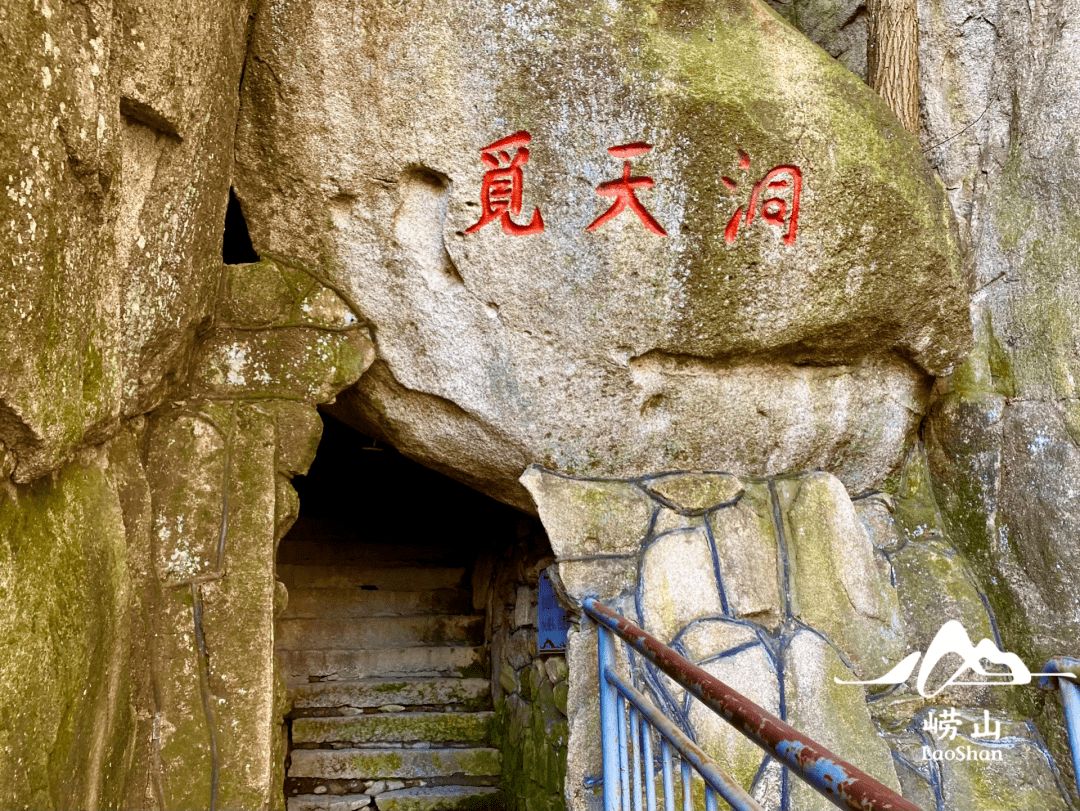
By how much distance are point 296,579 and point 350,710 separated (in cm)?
97

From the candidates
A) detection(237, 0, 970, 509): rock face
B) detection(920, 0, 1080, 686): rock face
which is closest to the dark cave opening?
detection(237, 0, 970, 509): rock face

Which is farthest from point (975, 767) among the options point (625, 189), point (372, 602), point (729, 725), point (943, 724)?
point (372, 602)

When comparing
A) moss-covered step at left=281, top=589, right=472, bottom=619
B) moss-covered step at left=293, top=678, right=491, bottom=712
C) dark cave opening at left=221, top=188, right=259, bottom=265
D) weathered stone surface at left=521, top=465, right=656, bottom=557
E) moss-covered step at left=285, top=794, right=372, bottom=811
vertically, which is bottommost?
moss-covered step at left=285, top=794, right=372, bottom=811

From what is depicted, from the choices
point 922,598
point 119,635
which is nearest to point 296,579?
point 119,635

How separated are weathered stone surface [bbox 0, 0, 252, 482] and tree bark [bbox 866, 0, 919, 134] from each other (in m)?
2.89

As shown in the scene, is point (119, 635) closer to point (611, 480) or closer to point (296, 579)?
point (611, 480)

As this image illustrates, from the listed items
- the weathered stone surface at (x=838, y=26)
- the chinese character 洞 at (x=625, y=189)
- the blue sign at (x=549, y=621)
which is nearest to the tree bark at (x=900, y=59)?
the weathered stone surface at (x=838, y=26)

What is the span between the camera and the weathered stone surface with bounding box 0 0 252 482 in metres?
1.56

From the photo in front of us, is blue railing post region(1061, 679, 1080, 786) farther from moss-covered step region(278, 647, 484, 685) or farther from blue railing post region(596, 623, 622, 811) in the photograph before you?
moss-covered step region(278, 647, 484, 685)

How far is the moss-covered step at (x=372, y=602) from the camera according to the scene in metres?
5.22

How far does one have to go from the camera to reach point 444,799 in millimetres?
4312

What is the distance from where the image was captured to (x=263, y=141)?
2881 millimetres

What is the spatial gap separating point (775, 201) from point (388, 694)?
3.35m

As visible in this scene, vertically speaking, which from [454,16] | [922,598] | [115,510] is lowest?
[922,598]
